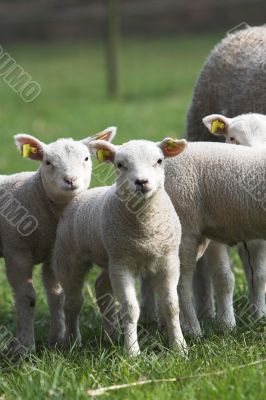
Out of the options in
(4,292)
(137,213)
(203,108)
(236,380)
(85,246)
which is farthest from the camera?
(4,292)

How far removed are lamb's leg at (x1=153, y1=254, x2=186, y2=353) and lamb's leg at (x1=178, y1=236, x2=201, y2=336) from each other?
12.5 inches

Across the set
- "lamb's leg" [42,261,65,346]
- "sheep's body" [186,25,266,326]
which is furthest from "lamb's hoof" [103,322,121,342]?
"sheep's body" [186,25,266,326]

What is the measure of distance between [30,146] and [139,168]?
1.07 metres

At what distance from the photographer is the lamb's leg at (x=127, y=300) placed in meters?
4.93

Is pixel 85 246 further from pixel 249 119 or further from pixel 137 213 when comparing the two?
pixel 249 119

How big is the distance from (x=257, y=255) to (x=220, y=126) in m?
0.84

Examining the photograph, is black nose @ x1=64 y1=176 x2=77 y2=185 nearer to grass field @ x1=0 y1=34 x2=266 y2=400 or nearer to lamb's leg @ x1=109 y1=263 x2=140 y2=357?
lamb's leg @ x1=109 y1=263 x2=140 y2=357

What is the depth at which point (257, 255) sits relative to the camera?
5.95 meters

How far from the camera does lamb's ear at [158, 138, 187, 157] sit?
16.2 ft

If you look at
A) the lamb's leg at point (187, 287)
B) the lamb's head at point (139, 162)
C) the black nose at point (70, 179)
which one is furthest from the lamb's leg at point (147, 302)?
the lamb's head at point (139, 162)

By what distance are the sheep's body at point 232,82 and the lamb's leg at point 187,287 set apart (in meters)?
1.44

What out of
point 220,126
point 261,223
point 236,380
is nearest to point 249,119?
point 220,126

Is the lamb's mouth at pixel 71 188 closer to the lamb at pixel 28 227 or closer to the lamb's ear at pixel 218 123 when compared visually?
the lamb at pixel 28 227

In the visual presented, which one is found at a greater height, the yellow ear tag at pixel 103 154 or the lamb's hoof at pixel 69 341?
the yellow ear tag at pixel 103 154
